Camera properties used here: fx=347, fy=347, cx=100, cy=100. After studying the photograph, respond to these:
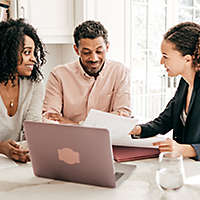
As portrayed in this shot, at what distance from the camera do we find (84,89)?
246 centimetres

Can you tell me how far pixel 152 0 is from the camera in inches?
152

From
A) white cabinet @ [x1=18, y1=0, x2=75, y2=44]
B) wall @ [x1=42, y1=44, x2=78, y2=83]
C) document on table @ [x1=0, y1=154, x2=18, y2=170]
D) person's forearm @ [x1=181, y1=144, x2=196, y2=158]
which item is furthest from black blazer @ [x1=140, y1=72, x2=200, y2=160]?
wall @ [x1=42, y1=44, x2=78, y2=83]

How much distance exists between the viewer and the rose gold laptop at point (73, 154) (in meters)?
1.10

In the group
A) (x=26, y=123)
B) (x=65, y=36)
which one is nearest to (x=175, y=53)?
(x=26, y=123)

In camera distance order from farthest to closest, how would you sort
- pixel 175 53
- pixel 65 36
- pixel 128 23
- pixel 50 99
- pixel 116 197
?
pixel 128 23 → pixel 65 36 → pixel 50 99 → pixel 175 53 → pixel 116 197

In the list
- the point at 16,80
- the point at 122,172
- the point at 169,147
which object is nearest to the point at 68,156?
the point at 122,172

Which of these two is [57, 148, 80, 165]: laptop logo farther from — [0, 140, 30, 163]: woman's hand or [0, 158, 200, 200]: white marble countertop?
[0, 140, 30, 163]: woman's hand

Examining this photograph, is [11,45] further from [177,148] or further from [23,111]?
[177,148]

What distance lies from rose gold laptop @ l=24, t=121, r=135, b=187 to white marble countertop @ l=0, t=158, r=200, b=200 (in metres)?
0.03

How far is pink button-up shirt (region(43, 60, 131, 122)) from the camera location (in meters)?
2.45

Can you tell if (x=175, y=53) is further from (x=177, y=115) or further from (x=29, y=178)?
(x=29, y=178)

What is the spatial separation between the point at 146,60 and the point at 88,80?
1615 mm

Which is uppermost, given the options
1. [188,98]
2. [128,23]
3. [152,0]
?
[152,0]

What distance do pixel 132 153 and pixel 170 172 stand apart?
467mm
